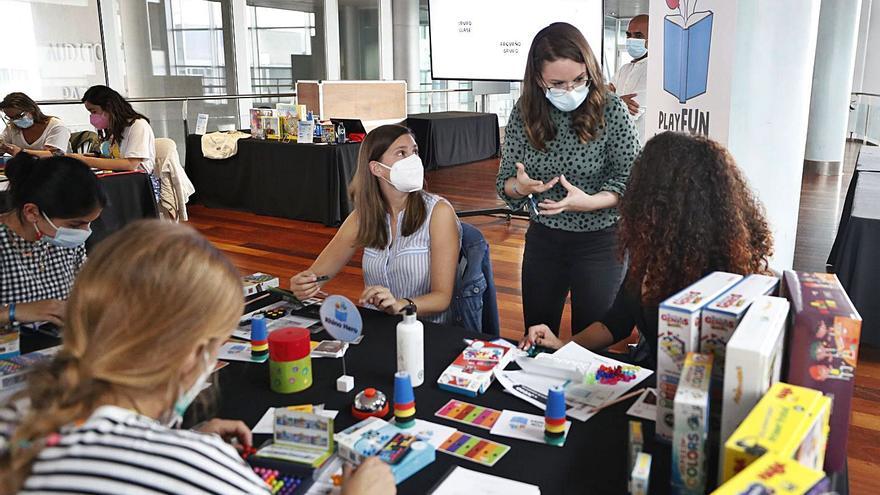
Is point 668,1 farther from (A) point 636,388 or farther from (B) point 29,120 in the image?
(B) point 29,120

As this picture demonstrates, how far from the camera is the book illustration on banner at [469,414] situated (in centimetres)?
132

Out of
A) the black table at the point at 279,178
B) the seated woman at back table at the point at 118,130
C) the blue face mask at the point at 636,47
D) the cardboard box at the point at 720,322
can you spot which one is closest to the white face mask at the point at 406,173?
the cardboard box at the point at 720,322

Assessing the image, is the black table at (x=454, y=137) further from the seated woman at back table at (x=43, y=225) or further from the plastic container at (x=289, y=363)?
the plastic container at (x=289, y=363)

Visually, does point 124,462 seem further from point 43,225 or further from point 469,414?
point 43,225

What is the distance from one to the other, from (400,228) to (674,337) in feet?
3.89

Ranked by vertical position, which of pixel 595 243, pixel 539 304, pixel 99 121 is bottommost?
pixel 539 304

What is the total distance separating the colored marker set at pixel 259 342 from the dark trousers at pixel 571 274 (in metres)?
1.01

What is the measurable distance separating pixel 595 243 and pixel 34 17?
6878 millimetres

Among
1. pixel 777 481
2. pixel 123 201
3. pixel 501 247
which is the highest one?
pixel 777 481

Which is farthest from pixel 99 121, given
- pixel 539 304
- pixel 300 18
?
pixel 300 18

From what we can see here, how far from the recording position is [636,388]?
4.73ft

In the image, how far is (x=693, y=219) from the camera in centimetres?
149

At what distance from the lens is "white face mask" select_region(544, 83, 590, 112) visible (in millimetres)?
2184

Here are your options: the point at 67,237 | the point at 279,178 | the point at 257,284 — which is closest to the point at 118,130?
the point at 279,178
